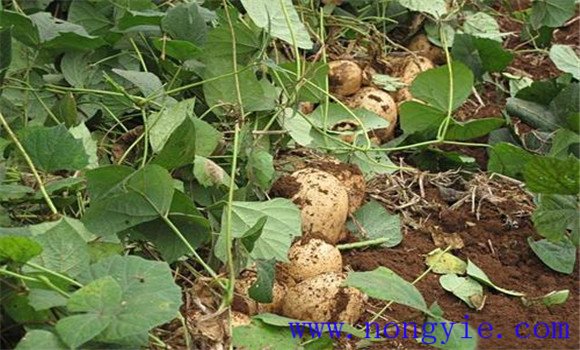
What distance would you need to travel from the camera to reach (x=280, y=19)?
1.91 metres

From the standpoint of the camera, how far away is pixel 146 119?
1.69 m

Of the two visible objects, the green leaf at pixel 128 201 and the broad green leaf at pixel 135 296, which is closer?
the broad green leaf at pixel 135 296

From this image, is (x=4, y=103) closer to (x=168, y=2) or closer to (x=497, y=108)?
(x=168, y=2)

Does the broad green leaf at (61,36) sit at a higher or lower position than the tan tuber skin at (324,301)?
higher

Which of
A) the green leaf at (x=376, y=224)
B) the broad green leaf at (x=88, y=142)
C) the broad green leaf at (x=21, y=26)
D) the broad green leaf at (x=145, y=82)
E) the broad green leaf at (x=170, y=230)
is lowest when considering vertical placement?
the green leaf at (x=376, y=224)

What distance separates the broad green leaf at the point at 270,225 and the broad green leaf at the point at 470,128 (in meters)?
0.49

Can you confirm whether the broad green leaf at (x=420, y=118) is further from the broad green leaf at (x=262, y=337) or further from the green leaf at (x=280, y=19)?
the broad green leaf at (x=262, y=337)

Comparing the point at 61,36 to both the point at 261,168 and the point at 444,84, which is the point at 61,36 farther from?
the point at 444,84

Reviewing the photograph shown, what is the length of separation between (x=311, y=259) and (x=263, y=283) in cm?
17

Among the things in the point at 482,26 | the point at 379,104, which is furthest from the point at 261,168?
the point at 482,26

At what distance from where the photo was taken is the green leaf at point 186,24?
71.0 inches

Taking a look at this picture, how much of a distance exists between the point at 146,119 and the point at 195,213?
266 millimetres

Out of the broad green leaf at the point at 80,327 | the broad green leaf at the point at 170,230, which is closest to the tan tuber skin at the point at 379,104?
the broad green leaf at the point at 170,230

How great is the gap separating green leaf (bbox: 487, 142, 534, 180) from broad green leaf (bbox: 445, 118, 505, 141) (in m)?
0.09
